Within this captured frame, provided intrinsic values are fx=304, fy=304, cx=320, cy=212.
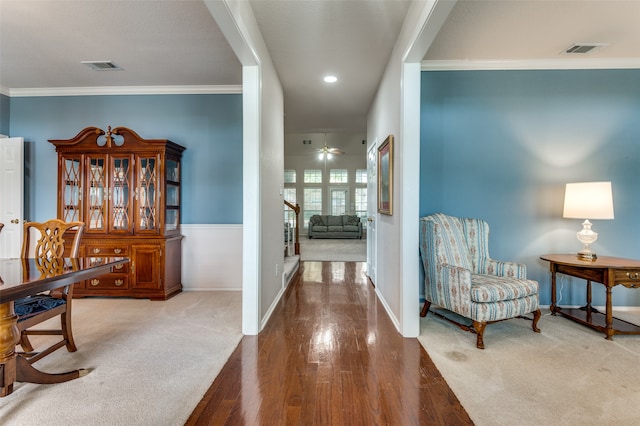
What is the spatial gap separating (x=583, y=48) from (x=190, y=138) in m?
4.52

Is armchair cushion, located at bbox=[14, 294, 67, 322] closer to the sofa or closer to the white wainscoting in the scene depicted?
the white wainscoting

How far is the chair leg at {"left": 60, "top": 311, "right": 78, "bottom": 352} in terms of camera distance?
2.19 metres

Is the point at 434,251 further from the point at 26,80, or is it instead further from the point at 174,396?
the point at 26,80

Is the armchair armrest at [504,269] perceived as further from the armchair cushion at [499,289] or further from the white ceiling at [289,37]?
the white ceiling at [289,37]

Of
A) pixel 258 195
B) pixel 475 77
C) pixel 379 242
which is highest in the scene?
pixel 475 77

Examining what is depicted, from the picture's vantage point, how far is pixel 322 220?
36.0 feet

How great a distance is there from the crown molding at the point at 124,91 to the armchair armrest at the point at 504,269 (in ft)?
11.8

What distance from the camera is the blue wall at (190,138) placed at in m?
4.09

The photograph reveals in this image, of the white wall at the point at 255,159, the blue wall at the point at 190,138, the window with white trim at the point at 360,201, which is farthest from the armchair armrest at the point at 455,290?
the window with white trim at the point at 360,201

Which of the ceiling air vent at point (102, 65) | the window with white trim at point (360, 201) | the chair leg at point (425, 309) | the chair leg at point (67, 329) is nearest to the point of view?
the chair leg at point (67, 329)

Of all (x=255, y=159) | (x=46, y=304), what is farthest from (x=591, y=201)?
(x=46, y=304)

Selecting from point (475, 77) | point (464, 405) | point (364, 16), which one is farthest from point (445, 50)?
point (464, 405)

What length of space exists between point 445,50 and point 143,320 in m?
4.00

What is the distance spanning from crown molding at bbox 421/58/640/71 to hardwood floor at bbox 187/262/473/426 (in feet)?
9.04
